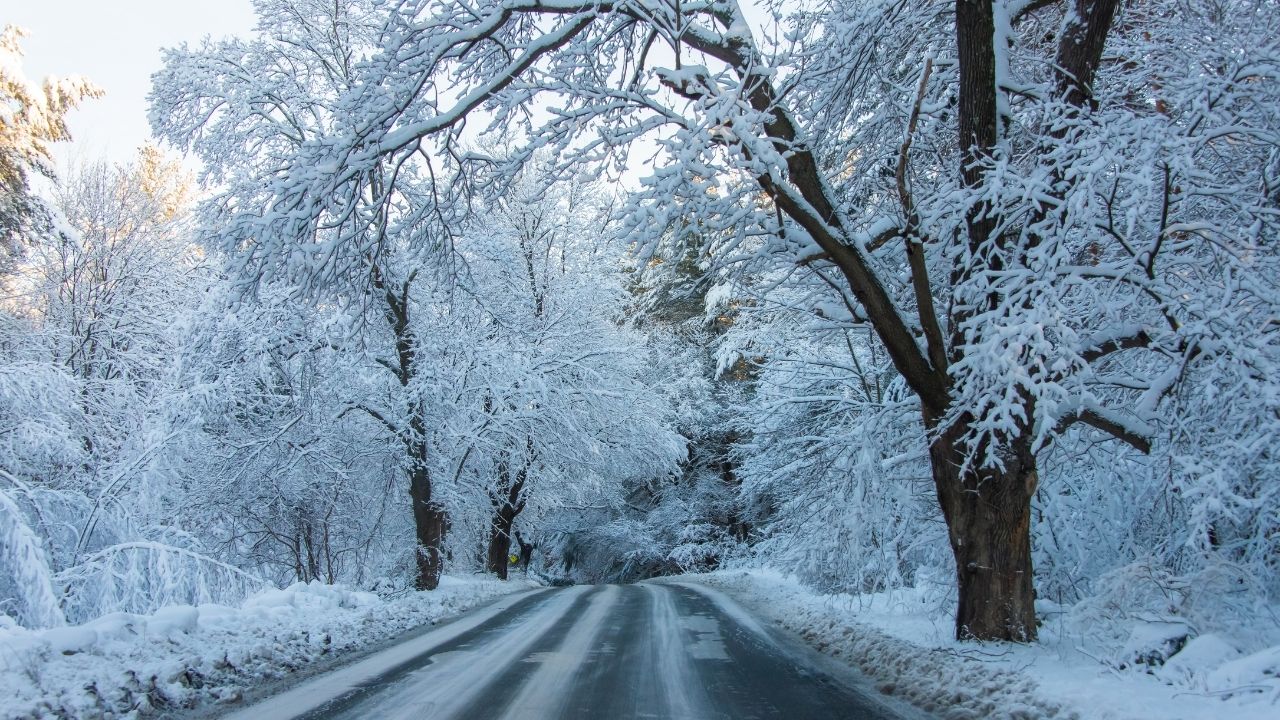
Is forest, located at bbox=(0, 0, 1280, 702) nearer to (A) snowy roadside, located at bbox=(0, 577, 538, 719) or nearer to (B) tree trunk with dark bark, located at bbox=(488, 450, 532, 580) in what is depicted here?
(A) snowy roadside, located at bbox=(0, 577, 538, 719)

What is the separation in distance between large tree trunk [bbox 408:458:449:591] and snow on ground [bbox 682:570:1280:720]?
30.1 feet

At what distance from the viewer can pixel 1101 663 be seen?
503 centimetres

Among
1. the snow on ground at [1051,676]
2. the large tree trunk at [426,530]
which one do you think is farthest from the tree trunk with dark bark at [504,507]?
the snow on ground at [1051,676]

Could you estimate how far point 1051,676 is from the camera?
4852 mm

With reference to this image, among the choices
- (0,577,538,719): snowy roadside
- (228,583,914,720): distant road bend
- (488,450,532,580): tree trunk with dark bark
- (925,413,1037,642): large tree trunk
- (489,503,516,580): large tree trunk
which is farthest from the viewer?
(489,503,516,580): large tree trunk

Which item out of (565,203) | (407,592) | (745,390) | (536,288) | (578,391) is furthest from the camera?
(745,390)

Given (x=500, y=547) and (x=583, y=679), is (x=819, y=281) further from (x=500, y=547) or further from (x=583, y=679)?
(x=500, y=547)

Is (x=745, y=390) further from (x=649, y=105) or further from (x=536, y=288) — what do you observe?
(x=649, y=105)

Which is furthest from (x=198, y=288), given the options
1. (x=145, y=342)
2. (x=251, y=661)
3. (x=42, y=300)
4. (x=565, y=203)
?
(x=251, y=661)

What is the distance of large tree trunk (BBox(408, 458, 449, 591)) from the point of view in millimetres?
15031

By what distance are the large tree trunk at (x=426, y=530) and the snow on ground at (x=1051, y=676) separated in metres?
9.19

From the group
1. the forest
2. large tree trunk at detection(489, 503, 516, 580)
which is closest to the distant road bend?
the forest

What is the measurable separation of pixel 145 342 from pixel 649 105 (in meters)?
17.0

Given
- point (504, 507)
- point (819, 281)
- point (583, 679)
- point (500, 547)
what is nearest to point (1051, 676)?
point (583, 679)
